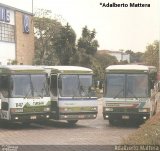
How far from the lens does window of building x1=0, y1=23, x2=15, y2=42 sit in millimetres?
50953

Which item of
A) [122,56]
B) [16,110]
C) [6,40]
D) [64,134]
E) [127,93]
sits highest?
[6,40]

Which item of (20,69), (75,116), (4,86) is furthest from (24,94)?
(75,116)

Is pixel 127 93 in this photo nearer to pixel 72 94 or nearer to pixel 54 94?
pixel 72 94

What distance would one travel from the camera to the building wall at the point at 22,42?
54438 mm

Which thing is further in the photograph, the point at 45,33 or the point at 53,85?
the point at 45,33

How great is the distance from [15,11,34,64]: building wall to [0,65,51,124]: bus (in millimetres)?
33086

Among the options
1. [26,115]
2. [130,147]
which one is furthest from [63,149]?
[26,115]

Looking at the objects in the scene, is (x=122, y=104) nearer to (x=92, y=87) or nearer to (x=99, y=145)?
(x=92, y=87)

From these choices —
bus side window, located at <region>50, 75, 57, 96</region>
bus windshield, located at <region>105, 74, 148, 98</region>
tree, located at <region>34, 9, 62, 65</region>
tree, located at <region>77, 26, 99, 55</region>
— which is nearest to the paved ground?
bus windshield, located at <region>105, 74, 148, 98</region>

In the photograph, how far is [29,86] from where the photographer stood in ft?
68.0

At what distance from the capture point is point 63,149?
13836 mm

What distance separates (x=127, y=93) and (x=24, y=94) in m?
4.21

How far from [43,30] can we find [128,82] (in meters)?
51.4

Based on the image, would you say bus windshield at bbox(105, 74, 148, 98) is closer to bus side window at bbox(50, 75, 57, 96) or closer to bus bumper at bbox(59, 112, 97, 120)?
bus bumper at bbox(59, 112, 97, 120)
